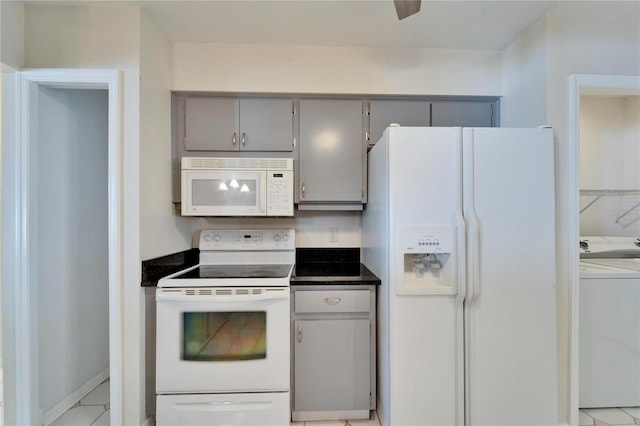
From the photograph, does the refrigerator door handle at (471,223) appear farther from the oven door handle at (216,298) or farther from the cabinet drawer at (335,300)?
the oven door handle at (216,298)

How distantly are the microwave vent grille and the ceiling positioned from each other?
0.82m

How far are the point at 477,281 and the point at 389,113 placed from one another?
50.9 inches

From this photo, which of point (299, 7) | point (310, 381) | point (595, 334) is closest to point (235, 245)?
point (310, 381)

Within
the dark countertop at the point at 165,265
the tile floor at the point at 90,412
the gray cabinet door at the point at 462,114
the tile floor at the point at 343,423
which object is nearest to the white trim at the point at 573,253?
the gray cabinet door at the point at 462,114

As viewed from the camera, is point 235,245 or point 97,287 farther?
point 235,245

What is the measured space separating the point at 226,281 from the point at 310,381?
0.80 metres

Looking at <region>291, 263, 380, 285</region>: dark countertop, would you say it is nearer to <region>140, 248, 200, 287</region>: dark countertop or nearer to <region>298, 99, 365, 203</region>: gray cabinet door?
<region>298, 99, 365, 203</region>: gray cabinet door

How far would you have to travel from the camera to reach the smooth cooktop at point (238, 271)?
5.75 ft

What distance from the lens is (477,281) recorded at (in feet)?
4.75

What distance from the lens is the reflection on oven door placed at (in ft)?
5.13

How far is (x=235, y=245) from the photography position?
2207mm

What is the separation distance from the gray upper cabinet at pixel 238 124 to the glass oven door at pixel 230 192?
8.8 inches

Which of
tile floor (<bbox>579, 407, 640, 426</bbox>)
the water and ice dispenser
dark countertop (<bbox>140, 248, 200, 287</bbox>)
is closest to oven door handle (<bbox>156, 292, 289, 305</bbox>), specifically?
dark countertop (<bbox>140, 248, 200, 287</bbox>)

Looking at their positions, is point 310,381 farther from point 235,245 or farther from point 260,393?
point 235,245
